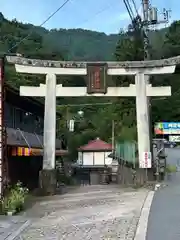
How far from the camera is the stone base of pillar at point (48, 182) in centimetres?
2128

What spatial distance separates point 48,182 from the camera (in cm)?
2155

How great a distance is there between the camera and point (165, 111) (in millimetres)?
79812

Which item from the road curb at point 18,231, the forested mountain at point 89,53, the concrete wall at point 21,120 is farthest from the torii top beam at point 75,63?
the forested mountain at point 89,53

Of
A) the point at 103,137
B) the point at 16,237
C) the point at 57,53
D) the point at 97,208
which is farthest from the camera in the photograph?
the point at 103,137

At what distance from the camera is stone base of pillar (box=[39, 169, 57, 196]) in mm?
21281

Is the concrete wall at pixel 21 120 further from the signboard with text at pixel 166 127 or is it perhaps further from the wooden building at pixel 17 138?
the signboard with text at pixel 166 127

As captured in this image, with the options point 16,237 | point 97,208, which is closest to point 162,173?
point 97,208

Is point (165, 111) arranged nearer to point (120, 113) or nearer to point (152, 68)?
point (120, 113)

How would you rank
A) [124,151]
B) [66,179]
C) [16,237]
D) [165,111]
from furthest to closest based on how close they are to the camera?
[165,111]
[66,179]
[124,151]
[16,237]

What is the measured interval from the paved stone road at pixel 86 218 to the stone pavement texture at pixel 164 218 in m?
0.47

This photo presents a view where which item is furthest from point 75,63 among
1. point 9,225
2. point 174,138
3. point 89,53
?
point 174,138

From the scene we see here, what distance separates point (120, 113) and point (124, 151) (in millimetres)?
30269

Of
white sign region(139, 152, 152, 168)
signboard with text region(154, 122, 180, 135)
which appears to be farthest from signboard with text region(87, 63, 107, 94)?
signboard with text region(154, 122, 180, 135)

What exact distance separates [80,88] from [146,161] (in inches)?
207
